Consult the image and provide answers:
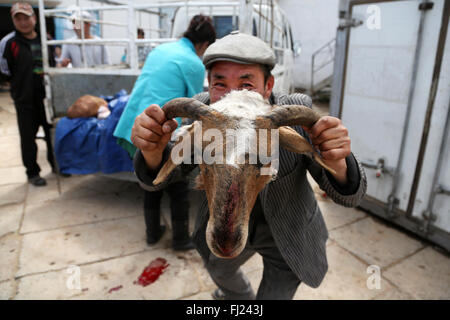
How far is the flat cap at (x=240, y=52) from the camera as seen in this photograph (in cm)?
183

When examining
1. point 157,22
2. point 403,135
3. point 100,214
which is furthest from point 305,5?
point 100,214

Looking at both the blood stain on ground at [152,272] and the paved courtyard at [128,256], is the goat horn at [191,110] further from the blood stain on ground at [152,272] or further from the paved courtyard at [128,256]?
the blood stain on ground at [152,272]

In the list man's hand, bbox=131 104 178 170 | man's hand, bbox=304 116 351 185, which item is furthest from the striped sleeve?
man's hand, bbox=131 104 178 170

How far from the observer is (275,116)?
1455mm

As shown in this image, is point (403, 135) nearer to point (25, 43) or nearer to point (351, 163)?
point (351, 163)

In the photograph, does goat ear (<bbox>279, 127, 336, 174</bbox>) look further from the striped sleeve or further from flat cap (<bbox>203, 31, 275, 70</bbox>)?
flat cap (<bbox>203, 31, 275, 70</bbox>)

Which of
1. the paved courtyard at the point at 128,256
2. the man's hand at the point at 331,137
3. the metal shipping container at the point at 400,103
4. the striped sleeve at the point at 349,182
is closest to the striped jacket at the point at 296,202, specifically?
the striped sleeve at the point at 349,182

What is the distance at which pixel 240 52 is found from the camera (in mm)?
1831

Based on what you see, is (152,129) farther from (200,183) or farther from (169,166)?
(200,183)

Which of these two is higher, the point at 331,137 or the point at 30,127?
the point at 331,137

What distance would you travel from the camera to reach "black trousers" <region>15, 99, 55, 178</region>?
553 cm

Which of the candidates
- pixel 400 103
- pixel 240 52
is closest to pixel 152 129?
pixel 240 52

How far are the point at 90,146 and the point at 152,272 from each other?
2498 millimetres

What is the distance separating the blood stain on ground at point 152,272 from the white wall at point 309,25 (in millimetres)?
15262
